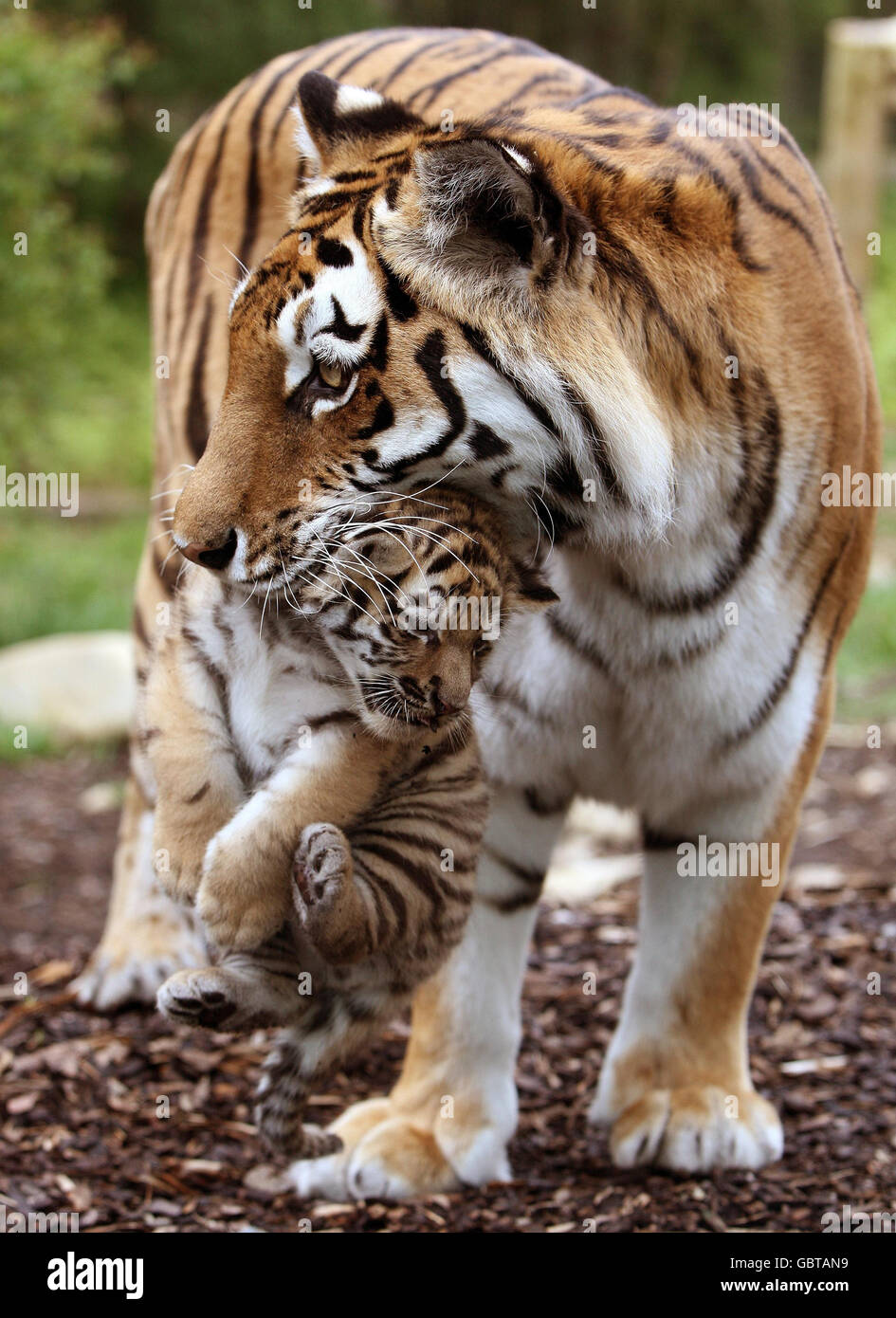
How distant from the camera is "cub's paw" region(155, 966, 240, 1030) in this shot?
6.85 ft

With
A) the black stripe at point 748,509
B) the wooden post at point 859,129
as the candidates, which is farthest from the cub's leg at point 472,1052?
the wooden post at point 859,129

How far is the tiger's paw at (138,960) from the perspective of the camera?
3721mm

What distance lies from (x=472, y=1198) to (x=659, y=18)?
13.6 metres

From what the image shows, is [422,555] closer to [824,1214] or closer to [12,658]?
[824,1214]

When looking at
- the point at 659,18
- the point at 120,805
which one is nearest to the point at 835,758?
the point at 120,805

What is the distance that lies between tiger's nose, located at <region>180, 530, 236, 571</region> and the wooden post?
22.4 ft

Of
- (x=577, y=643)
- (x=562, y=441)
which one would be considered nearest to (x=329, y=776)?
(x=562, y=441)

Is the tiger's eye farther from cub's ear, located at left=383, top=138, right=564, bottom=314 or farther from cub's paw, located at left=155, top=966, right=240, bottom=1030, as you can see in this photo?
cub's paw, located at left=155, top=966, right=240, bottom=1030

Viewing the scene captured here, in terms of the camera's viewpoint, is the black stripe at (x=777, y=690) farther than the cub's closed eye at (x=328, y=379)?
Yes

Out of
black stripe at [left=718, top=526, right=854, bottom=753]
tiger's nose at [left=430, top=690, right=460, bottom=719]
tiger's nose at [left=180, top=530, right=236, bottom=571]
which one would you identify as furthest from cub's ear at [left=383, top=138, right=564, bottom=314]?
black stripe at [left=718, top=526, right=854, bottom=753]

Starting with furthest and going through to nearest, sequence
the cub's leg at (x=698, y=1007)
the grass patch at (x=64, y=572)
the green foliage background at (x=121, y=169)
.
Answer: the grass patch at (x=64, y=572), the green foliage background at (x=121, y=169), the cub's leg at (x=698, y=1007)

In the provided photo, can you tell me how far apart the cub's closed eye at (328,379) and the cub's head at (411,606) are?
0.17 meters

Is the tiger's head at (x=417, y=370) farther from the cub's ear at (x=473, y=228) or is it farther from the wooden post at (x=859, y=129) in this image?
the wooden post at (x=859, y=129)

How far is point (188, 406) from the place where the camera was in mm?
3643
